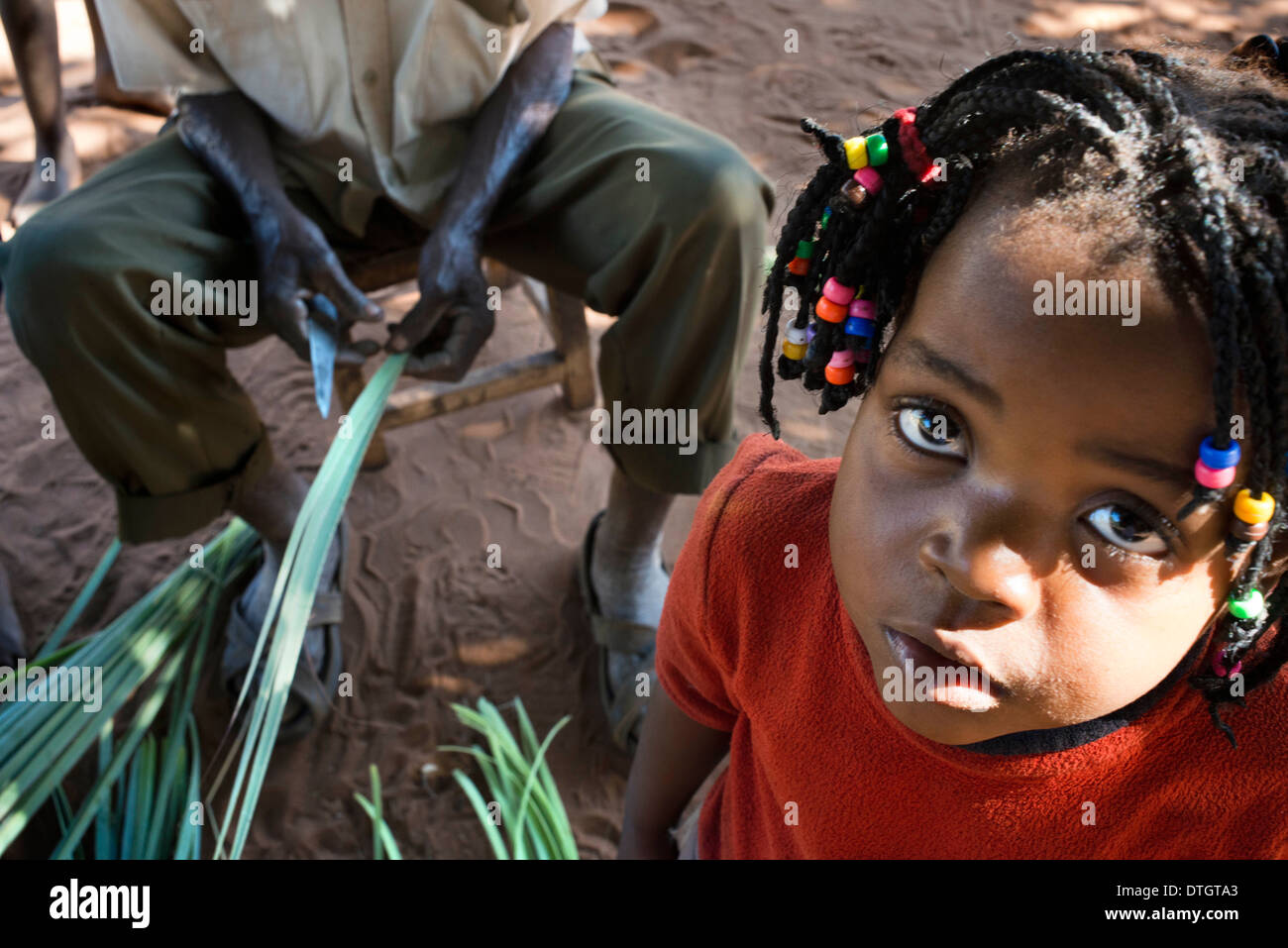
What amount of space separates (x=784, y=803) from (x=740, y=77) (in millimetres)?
4097

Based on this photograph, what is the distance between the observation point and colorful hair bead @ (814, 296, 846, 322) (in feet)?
2.92

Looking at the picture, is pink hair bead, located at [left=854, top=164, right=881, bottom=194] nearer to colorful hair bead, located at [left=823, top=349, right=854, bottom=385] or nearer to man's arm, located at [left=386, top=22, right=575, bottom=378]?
colorful hair bead, located at [left=823, top=349, right=854, bottom=385]

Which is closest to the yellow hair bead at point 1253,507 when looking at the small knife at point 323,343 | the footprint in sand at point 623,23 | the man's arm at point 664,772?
the man's arm at point 664,772

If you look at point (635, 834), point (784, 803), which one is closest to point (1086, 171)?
point (784, 803)

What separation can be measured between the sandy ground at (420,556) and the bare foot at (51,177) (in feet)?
0.52

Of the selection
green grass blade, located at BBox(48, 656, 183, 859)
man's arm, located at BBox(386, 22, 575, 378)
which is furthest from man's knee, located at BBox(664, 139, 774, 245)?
green grass blade, located at BBox(48, 656, 183, 859)

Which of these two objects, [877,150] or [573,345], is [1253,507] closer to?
[877,150]

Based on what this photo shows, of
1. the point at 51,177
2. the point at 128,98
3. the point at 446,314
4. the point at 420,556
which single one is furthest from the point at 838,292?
the point at 128,98

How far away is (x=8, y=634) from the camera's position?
8.21 feet

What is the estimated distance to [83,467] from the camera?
3025mm

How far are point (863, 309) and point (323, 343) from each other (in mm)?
1509

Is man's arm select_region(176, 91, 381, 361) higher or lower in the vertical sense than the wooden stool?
higher

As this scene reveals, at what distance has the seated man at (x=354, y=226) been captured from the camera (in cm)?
195

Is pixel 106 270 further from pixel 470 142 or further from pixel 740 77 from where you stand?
pixel 740 77
